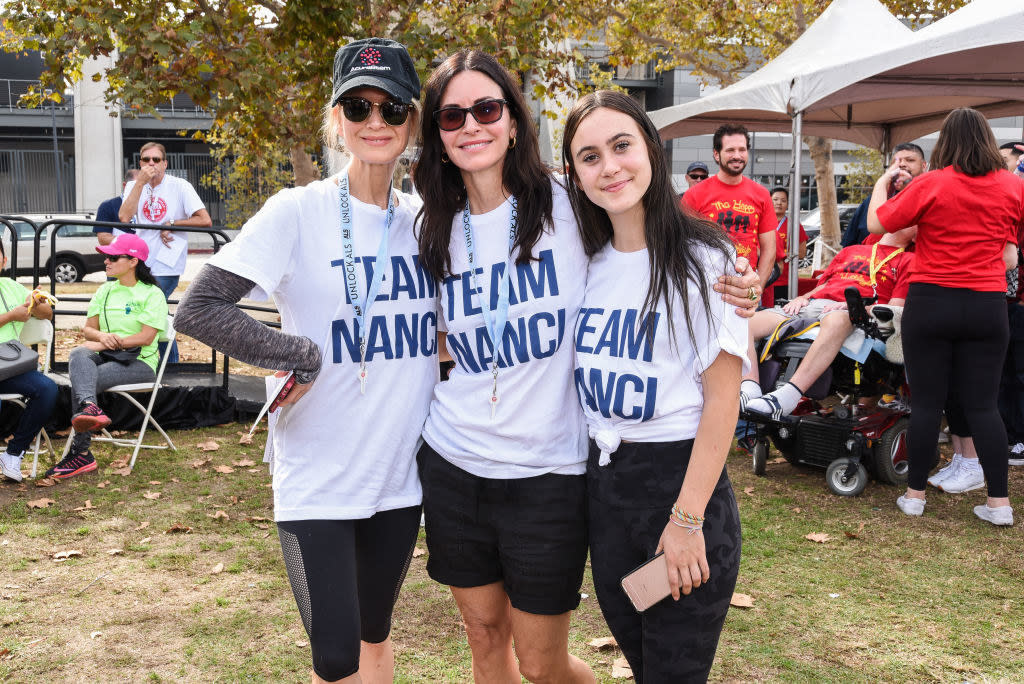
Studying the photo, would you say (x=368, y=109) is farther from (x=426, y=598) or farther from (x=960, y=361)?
(x=960, y=361)

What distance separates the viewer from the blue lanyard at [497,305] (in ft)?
7.18

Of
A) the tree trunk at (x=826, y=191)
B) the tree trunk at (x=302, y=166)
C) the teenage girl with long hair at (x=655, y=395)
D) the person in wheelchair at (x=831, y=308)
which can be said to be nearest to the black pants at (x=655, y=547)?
the teenage girl with long hair at (x=655, y=395)

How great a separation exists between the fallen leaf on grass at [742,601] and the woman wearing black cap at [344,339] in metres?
2.07

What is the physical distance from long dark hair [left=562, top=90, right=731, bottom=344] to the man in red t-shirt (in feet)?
14.7

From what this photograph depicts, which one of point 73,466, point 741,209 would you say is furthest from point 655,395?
point 73,466

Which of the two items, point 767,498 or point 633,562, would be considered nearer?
point 633,562

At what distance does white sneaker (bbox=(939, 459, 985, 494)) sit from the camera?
5.45 m

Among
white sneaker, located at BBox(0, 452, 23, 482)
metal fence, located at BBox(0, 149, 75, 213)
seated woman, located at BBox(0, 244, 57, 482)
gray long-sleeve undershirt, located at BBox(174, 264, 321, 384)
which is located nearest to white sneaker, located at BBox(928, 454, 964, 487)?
gray long-sleeve undershirt, located at BBox(174, 264, 321, 384)

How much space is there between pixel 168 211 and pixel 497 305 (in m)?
6.82

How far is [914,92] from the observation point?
9.55 m

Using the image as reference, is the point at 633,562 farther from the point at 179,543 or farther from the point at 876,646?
the point at 179,543

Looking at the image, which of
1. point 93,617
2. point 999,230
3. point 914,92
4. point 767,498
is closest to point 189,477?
point 93,617

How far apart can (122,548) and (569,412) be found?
334cm

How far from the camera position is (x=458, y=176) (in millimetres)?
2430
